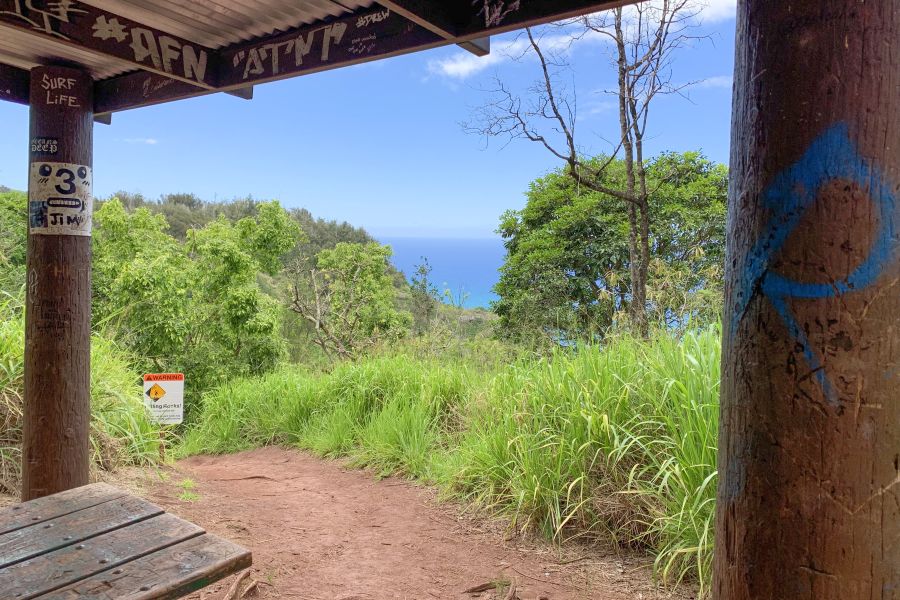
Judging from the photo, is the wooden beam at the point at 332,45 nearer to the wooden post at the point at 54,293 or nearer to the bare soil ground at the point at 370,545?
the wooden post at the point at 54,293

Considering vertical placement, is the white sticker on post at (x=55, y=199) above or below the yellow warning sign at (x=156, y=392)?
above

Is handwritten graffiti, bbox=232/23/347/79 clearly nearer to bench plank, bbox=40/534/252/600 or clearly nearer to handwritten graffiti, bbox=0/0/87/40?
handwritten graffiti, bbox=0/0/87/40

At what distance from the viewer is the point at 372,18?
2.67m

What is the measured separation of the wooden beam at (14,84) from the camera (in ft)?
10.9

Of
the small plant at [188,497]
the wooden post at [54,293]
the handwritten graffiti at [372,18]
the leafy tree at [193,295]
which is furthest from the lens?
the leafy tree at [193,295]

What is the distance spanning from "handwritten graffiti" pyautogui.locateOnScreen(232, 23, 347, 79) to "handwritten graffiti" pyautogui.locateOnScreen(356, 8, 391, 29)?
86 mm

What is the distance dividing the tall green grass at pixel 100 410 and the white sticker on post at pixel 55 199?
104cm

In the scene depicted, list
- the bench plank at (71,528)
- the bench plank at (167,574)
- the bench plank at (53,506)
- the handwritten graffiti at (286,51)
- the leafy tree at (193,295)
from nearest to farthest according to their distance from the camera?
the bench plank at (167,574)
the bench plank at (71,528)
the bench plank at (53,506)
the handwritten graffiti at (286,51)
the leafy tree at (193,295)

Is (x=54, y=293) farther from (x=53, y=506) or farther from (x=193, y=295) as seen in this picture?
(x=193, y=295)

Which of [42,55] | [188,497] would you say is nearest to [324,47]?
[42,55]

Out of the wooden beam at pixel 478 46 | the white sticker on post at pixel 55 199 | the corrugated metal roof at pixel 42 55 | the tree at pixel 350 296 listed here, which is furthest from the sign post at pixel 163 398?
the tree at pixel 350 296

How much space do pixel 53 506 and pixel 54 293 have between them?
4.68ft

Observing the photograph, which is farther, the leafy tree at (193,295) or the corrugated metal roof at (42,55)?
the leafy tree at (193,295)

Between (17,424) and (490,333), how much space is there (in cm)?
961
